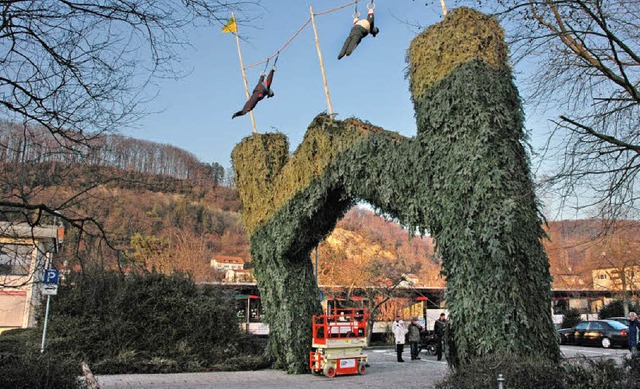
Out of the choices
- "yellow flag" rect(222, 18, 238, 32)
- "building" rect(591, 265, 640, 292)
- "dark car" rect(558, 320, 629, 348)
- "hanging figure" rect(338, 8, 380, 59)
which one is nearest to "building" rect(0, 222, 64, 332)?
"yellow flag" rect(222, 18, 238, 32)

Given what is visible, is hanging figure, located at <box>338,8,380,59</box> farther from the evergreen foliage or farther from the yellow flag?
the evergreen foliage

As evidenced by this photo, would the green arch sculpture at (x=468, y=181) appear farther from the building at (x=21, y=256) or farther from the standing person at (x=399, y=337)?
the standing person at (x=399, y=337)

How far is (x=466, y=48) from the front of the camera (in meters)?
9.19

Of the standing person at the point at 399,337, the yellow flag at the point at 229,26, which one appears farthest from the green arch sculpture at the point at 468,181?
the standing person at the point at 399,337

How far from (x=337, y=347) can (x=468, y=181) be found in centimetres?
645

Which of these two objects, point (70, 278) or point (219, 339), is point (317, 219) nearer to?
point (219, 339)

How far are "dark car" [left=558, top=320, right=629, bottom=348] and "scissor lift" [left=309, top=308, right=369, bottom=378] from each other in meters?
14.3

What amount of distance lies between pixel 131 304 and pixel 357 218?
45709 mm

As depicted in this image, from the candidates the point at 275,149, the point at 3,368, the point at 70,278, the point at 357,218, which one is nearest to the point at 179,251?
the point at 70,278

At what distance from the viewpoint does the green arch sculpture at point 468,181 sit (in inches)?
325

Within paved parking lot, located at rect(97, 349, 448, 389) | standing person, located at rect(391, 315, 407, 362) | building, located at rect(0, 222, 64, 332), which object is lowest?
paved parking lot, located at rect(97, 349, 448, 389)

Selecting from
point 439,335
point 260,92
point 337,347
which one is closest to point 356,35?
point 260,92

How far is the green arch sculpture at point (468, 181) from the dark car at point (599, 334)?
55.2 ft

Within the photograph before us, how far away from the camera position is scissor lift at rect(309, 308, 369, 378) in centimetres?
1300
